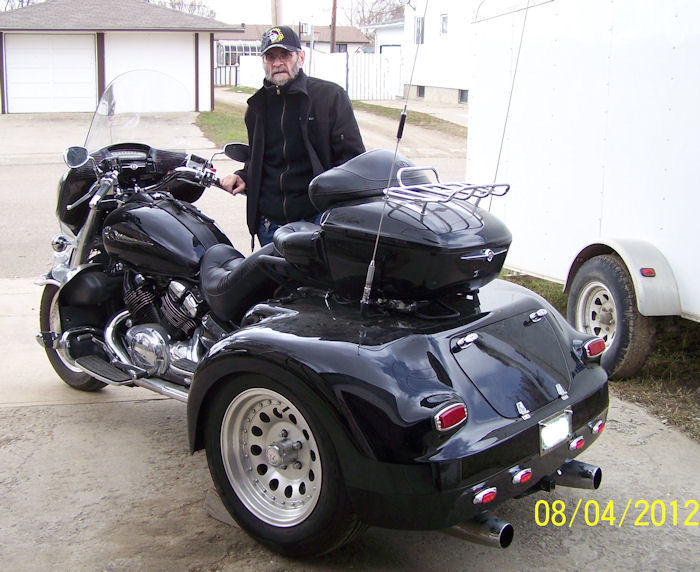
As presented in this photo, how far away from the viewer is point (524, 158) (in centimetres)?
629

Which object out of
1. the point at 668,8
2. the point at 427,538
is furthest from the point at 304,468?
the point at 668,8

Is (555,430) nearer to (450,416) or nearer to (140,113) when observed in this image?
(450,416)

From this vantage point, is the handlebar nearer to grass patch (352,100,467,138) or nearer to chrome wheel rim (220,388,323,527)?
chrome wheel rim (220,388,323,527)

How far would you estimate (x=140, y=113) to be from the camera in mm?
4863

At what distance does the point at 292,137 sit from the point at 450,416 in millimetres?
2421

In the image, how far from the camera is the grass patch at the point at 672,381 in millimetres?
4727

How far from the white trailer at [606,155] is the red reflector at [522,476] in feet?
6.44

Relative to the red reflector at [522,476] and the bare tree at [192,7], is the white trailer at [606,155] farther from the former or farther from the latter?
the bare tree at [192,7]

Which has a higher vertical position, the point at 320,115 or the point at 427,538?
the point at 320,115

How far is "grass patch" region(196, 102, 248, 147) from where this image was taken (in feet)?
64.9

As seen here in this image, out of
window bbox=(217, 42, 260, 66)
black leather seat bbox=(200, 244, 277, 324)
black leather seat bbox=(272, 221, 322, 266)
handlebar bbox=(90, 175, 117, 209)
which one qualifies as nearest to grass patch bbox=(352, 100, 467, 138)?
handlebar bbox=(90, 175, 117, 209)

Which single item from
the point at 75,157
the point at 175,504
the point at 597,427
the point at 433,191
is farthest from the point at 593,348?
the point at 75,157

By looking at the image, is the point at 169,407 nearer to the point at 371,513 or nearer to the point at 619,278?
the point at 371,513

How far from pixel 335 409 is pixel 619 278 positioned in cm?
286
